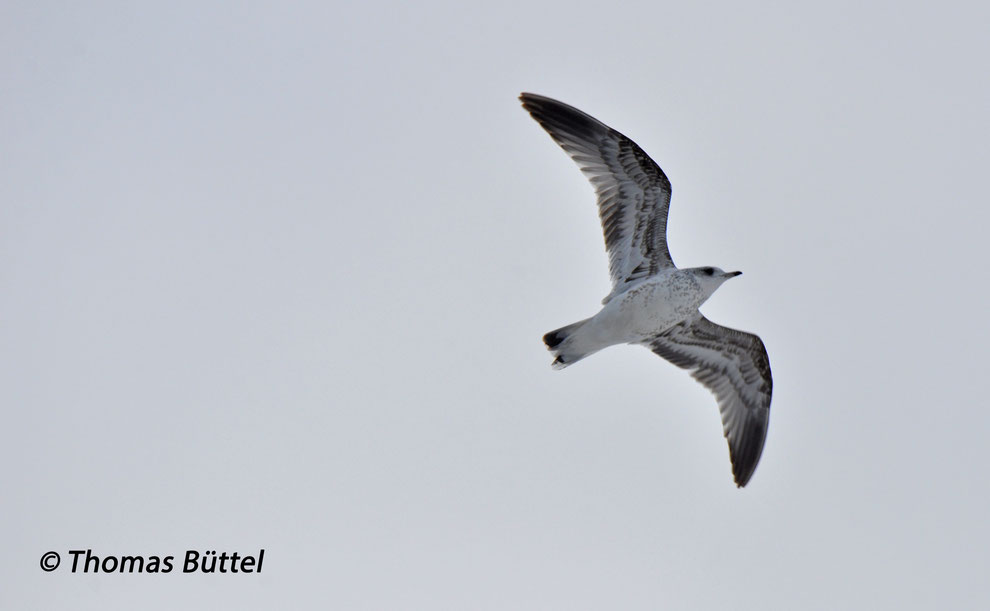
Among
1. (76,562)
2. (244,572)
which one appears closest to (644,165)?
(244,572)

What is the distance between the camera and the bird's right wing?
15.0 metres

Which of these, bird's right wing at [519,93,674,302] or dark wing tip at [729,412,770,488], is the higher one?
bird's right wing at [519,93,674,302]

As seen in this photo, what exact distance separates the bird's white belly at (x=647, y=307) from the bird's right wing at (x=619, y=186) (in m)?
0.32

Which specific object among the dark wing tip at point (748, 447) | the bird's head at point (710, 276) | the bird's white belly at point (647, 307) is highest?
the bird's head at point (710, 276)

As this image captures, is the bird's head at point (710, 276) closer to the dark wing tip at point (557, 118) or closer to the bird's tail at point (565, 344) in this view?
the bird's tail at point (565, 344)

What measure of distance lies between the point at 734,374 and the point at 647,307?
2.42m

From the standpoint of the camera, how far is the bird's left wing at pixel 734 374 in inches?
639

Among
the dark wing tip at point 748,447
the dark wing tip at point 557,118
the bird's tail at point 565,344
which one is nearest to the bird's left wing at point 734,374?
the dark wing tip at point 748,447

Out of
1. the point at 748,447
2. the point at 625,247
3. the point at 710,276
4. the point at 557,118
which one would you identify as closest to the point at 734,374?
the point at 748,447

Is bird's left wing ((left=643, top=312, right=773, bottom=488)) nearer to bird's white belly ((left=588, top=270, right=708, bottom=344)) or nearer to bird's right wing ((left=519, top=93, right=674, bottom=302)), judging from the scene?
bird's white belly ((left=588, top=270, right=708, bottom=344))

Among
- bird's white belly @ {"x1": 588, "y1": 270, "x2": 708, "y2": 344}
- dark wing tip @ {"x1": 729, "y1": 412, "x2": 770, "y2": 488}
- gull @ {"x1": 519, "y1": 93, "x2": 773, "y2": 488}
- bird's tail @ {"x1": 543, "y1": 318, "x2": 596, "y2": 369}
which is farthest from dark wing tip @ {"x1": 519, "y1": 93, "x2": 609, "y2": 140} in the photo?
dark wing tip @ {"x1": 729, "y1": 412, "x2": 770, "y2": 488}

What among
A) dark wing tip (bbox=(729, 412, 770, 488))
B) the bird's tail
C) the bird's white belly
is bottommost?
dark wing tip (bbox=(729, 412, 770, 488))

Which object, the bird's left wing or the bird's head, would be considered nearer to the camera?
the bird's head

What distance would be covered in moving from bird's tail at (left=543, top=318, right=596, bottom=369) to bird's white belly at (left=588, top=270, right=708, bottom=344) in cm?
18
